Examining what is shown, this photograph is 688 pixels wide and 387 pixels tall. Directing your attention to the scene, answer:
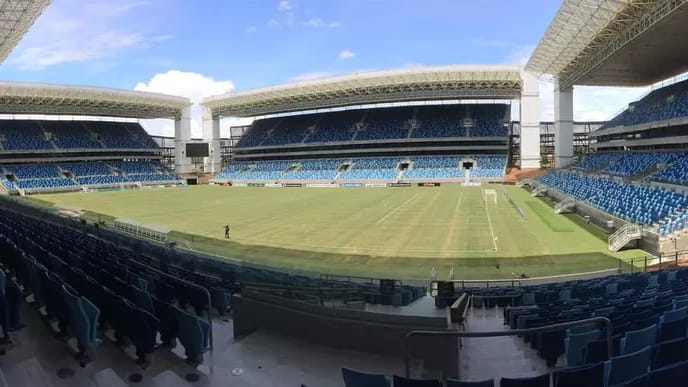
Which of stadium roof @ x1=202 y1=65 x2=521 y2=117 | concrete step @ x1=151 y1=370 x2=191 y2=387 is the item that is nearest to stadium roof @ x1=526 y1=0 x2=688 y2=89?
stadium roof @ x1=202 y1=65 x2=521 y2=117

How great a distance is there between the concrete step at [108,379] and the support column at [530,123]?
71784 mm

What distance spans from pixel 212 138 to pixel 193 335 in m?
92.5

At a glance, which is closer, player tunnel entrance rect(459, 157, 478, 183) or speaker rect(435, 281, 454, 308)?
speaker rect(435, 281, 454, 308)

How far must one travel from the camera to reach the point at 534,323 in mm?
6750

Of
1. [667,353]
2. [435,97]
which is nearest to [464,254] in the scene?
[667,353]

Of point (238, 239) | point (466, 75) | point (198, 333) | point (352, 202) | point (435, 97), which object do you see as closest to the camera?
point (198, 333)

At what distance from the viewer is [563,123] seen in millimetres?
56625

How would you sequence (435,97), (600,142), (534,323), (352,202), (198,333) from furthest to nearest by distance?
(435,97), (600,142), (352,202), (534,323), (198,333)

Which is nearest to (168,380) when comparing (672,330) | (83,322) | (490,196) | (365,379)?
(83,322)

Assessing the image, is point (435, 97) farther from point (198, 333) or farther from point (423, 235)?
point (198, 333)

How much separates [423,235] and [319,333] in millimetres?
21720

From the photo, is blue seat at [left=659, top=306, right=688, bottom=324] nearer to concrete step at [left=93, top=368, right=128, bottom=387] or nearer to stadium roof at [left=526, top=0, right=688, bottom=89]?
concrete step at [left=93, top=368, right=128, bottom=387]

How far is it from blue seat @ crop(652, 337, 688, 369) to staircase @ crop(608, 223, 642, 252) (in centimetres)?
1969

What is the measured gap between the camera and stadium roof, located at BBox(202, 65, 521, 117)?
65.4 metres
